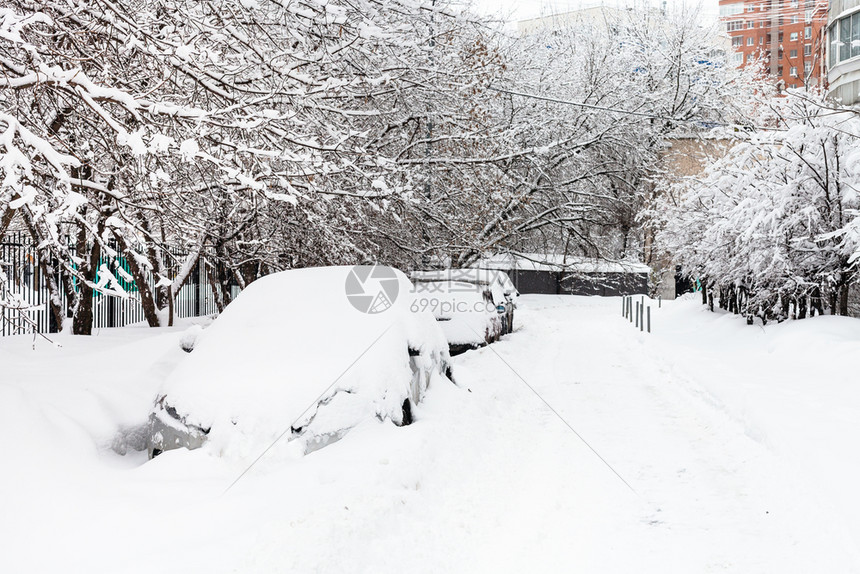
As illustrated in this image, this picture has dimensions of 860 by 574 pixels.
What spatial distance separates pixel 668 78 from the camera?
29.3 m

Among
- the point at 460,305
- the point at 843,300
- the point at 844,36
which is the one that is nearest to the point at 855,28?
the point at 844,36

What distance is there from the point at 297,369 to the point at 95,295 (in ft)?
26.2

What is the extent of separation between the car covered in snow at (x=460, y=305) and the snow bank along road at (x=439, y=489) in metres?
4.87

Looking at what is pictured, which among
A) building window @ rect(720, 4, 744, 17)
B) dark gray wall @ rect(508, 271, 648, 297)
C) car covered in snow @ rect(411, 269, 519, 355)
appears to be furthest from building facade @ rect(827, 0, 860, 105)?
building window @ rect(720, 4, 744, 17)

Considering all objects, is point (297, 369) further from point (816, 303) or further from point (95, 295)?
point (816, 303)

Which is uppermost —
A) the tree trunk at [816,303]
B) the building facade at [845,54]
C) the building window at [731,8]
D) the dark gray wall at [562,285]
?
the building window at [731,8]

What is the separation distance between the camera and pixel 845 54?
23562 mm

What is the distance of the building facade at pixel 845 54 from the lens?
22906 millimetres

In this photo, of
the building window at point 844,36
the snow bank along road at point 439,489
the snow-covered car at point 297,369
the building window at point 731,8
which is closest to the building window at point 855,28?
the building window at point 844,36

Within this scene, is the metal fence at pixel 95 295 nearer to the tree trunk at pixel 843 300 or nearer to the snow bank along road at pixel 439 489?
the snow bank along road at pixel 439 489

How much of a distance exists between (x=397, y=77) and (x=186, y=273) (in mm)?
5278

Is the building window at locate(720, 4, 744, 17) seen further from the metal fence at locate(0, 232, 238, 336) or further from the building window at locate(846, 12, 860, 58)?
the metal fence at locate(0, 232, 238, 336)

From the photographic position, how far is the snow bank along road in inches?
174

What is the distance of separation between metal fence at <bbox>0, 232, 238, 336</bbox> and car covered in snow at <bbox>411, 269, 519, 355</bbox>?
455 centimetres
